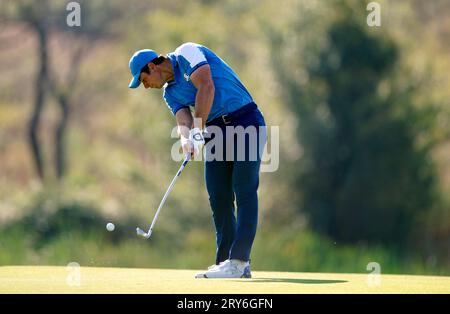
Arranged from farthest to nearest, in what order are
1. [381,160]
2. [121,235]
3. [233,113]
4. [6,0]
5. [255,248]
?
[6,0] → [381,160] → [121,235] → [255,248] → [233,113]

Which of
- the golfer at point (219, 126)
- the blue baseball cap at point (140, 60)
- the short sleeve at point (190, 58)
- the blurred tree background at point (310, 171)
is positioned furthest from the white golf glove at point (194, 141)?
the blurred tree background at point (310, 171)

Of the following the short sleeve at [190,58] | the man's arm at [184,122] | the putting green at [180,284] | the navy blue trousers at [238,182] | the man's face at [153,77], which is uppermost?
the short sleeve at [190,58]

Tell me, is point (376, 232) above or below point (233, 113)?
below

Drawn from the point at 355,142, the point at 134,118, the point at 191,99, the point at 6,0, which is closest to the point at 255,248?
the point at 355,142

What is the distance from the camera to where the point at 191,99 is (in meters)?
8.35

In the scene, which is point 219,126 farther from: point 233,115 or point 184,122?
point 184,122

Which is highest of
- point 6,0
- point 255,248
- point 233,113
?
point 6,0

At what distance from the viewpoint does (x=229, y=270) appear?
784cm

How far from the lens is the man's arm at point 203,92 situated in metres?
7.87

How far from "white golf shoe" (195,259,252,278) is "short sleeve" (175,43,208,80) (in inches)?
58.5

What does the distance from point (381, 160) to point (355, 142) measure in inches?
29.3
